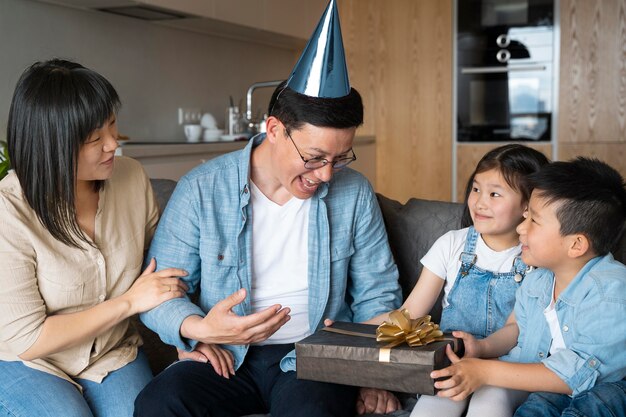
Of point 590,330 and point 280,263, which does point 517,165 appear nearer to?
point 590,330

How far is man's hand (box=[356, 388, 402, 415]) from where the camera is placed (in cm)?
173

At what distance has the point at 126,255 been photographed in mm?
1817

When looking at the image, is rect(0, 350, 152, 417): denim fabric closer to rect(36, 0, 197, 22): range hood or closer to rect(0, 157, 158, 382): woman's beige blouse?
rect(0, 157, 158, 382): woman's beige blouse

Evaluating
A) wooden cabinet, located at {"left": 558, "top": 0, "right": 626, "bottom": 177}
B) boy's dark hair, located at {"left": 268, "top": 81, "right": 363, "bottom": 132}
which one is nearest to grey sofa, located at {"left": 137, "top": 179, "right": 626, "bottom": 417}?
boy's dark hair, located at {"left": 268, "top": 81, "right": 363, "bottom": 132}

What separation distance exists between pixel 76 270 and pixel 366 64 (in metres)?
4.20

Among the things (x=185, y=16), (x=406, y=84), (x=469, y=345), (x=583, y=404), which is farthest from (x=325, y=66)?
(x=406, y=84)

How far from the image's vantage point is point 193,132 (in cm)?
421

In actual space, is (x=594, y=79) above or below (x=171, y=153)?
above

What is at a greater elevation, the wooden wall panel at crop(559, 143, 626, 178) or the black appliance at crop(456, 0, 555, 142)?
the black appliance at crop(456, 0, 555, 142)

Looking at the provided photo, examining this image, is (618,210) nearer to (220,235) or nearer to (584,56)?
(220,235)

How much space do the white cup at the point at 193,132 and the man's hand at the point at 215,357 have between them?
101 inches

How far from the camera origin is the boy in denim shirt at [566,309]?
1491 millimetres

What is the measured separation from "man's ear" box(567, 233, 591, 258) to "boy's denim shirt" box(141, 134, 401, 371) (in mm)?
493

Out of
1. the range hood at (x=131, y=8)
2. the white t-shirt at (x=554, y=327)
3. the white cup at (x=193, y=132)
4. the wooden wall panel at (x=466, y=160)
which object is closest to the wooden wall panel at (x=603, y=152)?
the wooden wall panel at (x=466, y=160)
